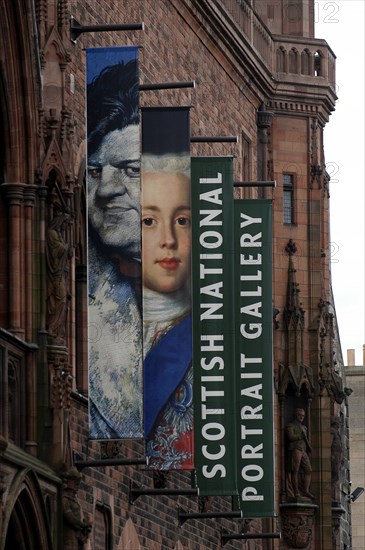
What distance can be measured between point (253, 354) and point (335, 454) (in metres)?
12.5

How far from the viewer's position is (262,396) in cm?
5303

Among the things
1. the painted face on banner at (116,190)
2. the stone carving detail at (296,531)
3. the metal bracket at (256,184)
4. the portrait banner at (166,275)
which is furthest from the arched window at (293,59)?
the painted face on banner at (116,190)

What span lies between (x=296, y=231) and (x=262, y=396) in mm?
12280

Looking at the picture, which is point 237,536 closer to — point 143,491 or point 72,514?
point 143,491

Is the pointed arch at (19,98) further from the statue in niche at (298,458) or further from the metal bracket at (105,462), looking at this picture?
the statue in niche at (298,458)

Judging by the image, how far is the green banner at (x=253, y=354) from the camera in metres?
52.9

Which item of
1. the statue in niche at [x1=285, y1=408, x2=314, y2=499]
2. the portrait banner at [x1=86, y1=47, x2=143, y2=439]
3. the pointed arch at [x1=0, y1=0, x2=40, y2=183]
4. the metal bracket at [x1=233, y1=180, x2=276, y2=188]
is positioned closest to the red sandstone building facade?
the pointed arch at [x1=0, y1=0, x2=40, y2=183]

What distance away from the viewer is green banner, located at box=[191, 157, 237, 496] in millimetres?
48688

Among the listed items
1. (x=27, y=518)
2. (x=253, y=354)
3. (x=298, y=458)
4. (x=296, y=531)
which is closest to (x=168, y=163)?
(x=27, y=518)

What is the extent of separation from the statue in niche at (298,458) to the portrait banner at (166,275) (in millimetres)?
18253

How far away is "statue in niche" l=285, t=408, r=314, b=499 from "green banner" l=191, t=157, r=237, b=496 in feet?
46.0

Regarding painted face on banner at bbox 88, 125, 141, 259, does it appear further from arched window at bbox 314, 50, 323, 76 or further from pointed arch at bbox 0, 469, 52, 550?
arched window at bbox 314, 50, 323, 76

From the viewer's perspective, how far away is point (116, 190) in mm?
41594

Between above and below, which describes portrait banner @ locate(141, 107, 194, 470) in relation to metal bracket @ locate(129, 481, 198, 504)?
above
